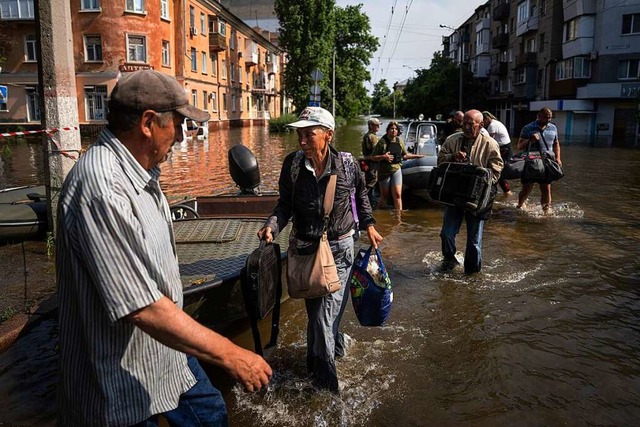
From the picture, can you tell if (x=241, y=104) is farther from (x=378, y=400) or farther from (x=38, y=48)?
(x=378, y=400)

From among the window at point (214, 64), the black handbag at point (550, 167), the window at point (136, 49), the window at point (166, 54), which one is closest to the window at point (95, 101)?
the window at point (136, 49)

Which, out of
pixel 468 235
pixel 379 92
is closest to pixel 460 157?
pixel 468 235

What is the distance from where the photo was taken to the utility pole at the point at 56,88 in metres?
6.60

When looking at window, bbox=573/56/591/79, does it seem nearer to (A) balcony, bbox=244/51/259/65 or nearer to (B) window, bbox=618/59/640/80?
(B) window, bbox=618/59/640/80

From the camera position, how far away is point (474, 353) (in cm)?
483

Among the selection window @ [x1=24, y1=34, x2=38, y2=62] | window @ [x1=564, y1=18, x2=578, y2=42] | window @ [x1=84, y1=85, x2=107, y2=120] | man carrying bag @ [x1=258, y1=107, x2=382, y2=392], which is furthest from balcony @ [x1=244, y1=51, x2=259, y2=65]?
man carrying bag @ [x1=258, y1=107, x2=382, y2=392]

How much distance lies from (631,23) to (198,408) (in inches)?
1667

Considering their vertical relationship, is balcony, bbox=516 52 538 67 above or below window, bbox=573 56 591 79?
above

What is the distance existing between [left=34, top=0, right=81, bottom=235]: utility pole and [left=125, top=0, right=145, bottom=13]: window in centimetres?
2910

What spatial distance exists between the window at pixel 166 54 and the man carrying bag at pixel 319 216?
3461 cm

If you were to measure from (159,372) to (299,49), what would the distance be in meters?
47.0

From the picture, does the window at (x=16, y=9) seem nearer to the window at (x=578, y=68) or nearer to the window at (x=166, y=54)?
the window at (x=166, y=54)

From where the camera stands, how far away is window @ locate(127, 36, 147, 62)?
1314 inches

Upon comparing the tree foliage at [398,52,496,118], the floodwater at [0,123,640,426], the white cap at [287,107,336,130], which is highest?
the tree foliage at [398,52,496,118]
